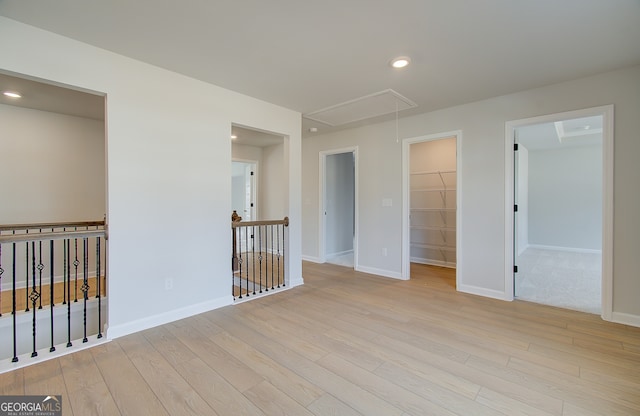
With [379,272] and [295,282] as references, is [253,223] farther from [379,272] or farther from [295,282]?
[379,272]

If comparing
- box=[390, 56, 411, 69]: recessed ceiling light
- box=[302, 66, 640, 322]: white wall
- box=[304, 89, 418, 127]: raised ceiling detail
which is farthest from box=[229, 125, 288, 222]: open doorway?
box=[390, 56, 411, 69]: recessed ceiling light

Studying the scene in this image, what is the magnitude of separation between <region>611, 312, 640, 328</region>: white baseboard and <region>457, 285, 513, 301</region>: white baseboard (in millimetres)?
875

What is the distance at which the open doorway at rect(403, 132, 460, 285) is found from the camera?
17.3 ft

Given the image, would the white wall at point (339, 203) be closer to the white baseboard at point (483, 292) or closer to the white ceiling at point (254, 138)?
the white ceiling at point (254, 138)

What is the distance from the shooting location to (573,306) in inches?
125

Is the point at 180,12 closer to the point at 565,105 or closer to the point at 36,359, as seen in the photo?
the point at 36,359

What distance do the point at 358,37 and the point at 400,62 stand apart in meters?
0.57

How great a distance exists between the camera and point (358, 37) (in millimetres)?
2182

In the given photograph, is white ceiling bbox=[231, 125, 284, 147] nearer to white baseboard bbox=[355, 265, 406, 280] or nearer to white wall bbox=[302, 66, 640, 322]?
white wall bbox=[302, 66, 640, 322]

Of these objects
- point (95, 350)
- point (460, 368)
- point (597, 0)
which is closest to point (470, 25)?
point (597, 0)

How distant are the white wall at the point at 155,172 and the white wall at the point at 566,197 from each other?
7.49 metres

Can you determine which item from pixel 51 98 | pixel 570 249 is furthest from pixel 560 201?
pixel 51 98

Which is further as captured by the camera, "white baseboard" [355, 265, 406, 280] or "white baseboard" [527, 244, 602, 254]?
"white baseboard" [527, 244, 602, 254]

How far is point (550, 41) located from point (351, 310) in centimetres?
299
